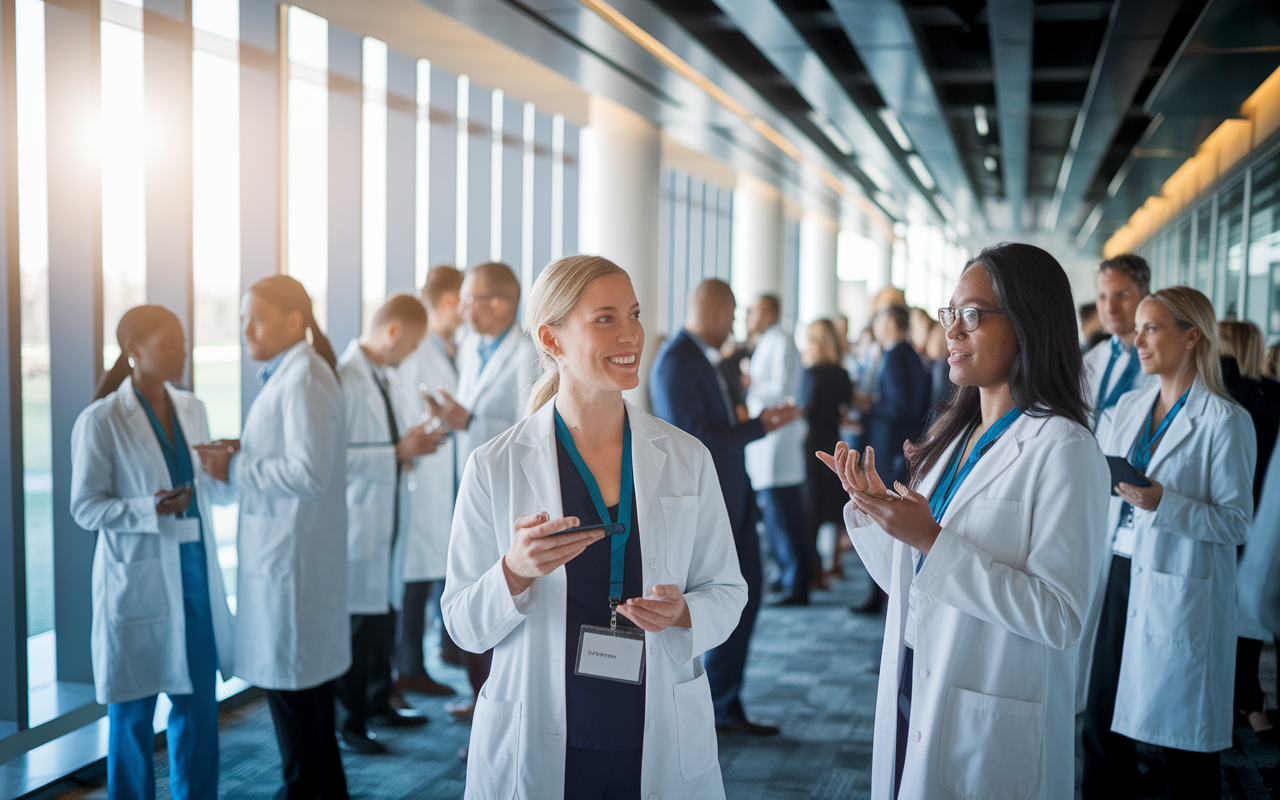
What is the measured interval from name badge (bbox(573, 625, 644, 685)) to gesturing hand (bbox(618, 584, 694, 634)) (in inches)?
3.2

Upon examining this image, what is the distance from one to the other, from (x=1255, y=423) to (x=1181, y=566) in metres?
1.14

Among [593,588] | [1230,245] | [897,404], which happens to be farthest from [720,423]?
[1230,245]

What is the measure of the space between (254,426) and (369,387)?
3.13ft

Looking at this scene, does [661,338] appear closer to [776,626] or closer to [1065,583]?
[776,626]

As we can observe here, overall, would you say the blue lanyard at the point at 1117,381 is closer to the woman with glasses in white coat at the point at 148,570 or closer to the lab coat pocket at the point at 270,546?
the lab coat pocket at the point at 270,546

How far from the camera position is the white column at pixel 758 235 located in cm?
1324

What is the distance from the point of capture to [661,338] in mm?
8477

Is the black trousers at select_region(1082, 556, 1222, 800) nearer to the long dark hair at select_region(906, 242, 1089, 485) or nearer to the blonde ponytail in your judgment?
the long dark hair at select_region(906, 242, 1089, 485)

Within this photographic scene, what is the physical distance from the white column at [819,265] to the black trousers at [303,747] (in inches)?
571

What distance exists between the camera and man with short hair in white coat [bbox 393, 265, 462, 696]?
4.38 metres

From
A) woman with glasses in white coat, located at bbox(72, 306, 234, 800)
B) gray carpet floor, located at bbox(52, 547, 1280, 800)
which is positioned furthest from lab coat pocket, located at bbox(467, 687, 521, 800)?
gray carpet floor, located at bbox(52, 547, 1280, 800)

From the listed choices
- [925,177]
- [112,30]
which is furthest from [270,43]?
[925,177]

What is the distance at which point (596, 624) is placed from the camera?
1812 millimetres

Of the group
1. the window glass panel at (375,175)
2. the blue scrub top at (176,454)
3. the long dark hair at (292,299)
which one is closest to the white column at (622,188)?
the window glass panel at (375,175)
